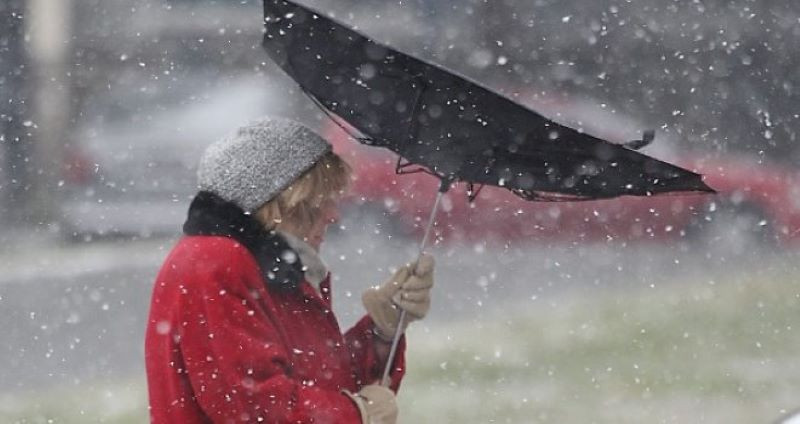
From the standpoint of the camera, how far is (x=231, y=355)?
3.10 meters

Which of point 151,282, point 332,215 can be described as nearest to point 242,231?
point 332,215

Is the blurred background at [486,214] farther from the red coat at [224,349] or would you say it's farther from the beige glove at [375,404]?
the red coat at [224,349]

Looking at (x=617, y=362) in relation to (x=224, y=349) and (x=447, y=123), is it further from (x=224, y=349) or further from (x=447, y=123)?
(x=224, y=349)

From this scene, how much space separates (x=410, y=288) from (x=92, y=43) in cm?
1532

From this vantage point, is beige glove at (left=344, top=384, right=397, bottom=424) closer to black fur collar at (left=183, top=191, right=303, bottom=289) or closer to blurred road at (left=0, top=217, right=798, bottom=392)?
black fur collar at (left=183, top=191, right=303, bottom=289)

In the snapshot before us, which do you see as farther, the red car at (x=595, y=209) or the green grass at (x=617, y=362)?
the red car at (x=595, y=209)

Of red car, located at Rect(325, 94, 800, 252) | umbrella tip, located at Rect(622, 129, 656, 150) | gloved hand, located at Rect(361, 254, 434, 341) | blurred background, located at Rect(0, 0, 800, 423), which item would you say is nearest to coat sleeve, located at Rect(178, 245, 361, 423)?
gloved hand, located at Rect(361, 254, 434, 341)

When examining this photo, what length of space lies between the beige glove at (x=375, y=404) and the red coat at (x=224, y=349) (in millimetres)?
25

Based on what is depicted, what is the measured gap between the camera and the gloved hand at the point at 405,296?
11.6 ft

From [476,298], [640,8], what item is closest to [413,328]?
[476,298]

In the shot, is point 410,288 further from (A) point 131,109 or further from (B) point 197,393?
(A) point 131,109

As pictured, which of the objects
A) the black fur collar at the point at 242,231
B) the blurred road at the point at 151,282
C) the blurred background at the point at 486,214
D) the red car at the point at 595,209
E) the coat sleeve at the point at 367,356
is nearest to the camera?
the black fur collar at the point at 242,231

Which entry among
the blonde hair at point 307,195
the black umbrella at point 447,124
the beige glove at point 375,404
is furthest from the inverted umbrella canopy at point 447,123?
the beige glove at point 375,404

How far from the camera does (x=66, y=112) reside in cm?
1642
